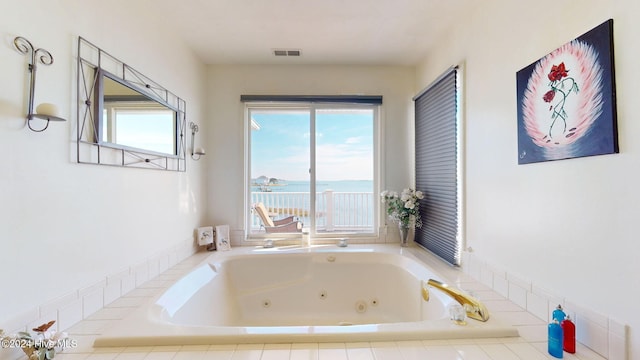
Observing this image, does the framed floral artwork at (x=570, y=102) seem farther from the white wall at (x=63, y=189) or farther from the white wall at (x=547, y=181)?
the white wall at (x=63, y=189)

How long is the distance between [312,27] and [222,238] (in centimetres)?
213

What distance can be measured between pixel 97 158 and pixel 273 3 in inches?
58.6

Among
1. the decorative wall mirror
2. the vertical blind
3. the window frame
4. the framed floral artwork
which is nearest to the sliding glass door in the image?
the window frame

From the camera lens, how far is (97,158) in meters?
1.46

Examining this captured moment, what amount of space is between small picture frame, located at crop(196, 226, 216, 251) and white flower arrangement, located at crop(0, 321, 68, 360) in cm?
158

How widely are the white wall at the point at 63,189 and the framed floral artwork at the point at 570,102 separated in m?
2.23

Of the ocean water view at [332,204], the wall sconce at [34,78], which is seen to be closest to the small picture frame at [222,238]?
the wall sconce at [34,78]

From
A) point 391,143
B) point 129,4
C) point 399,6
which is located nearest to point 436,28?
point 399,6

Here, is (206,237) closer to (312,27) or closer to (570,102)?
(312,27)

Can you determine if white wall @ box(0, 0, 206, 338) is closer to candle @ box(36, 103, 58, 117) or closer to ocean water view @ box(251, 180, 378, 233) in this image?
candle @ box(36, 103, 58, 117)

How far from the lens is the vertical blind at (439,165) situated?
2215 millimetres

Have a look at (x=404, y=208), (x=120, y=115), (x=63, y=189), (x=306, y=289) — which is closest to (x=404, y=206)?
(x=404, y=208)

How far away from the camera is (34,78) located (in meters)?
1.13

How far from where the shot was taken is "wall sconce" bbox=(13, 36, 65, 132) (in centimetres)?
107
